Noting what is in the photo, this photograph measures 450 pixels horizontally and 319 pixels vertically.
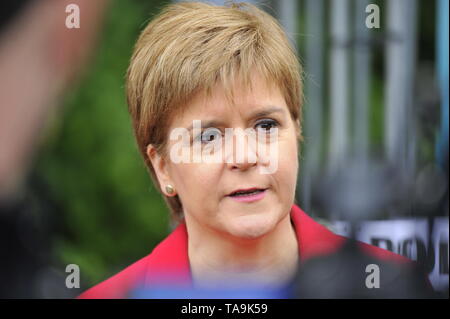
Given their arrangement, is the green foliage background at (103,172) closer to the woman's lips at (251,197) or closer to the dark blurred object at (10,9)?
the dark blurred object at (10,9)

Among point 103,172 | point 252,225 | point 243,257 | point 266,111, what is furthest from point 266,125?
point 103,172

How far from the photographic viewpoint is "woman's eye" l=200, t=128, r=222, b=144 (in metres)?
1.52

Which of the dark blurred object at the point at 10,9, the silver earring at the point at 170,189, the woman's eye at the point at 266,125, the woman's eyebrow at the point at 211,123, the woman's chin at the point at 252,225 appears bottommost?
the woman's chin at the point at 252,225

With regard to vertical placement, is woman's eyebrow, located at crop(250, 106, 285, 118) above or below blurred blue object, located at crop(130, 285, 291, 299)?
above

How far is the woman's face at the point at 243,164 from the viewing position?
1.49m

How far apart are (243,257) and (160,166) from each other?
340 mm

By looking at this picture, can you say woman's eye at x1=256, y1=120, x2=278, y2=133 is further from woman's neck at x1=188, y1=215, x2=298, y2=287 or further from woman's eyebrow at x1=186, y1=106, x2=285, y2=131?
woman's neck at x1=188, y1=215, x2=298, y2=287

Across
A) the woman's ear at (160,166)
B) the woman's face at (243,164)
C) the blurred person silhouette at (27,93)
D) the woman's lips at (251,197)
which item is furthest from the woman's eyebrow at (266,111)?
the blurred person silhouette at (27,93)

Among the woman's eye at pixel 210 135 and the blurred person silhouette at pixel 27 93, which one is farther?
the blurred person silhouette at pixel 27 93

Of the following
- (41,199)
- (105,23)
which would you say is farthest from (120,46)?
(41,199)

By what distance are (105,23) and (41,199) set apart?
587 mm

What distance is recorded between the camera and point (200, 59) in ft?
4.81

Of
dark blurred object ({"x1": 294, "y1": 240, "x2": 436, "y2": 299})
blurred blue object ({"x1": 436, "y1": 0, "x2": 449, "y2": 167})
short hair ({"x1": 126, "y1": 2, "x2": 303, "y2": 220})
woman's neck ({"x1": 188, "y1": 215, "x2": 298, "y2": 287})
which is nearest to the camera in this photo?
short hair ({"x1": 126, "y1": 2, "x2": 303, "y2": 220})

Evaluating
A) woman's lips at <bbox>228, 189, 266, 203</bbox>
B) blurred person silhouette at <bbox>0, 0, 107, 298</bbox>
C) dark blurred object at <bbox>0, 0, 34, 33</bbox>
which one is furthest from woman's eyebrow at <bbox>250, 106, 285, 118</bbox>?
dark blurred object at <bbox>0, 0, 34, 33</bbox>
